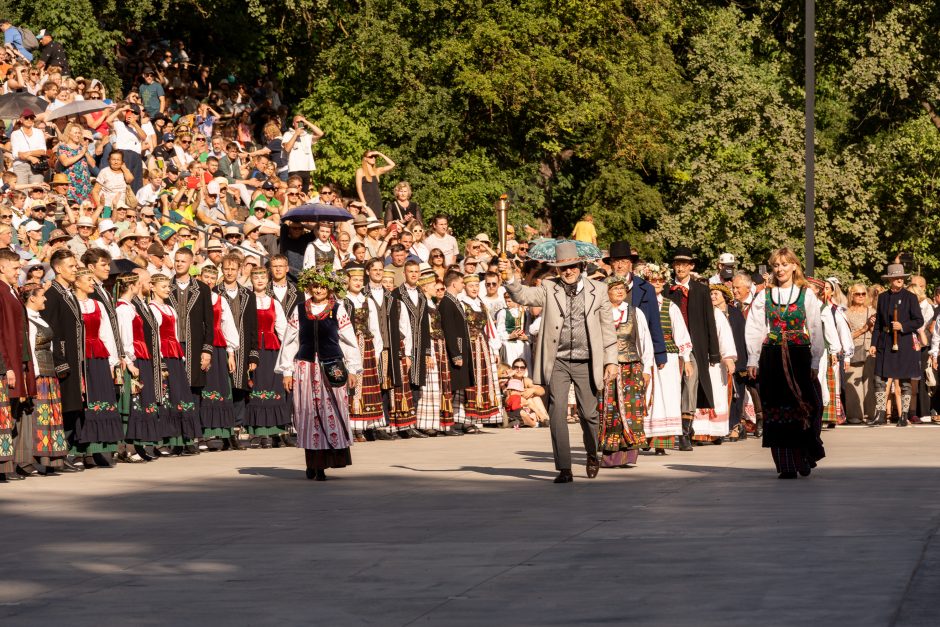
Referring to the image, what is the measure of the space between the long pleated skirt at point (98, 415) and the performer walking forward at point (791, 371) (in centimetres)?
654

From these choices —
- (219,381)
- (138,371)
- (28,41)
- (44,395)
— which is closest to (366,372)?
(219,381)

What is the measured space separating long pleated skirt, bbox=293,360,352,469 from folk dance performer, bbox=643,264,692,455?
377cm

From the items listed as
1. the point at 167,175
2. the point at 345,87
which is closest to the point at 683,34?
the point at 345,87

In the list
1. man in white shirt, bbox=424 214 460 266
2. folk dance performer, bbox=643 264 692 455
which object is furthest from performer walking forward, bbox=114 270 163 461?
man in white shirt, bbox=424 214 460 266

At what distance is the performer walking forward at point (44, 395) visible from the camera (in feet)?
55.5

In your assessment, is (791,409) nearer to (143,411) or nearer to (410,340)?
(143,411)

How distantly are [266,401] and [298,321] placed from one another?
4.53 meters

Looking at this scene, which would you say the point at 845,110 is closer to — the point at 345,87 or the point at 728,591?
the point at 345,87

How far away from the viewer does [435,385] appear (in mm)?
23078

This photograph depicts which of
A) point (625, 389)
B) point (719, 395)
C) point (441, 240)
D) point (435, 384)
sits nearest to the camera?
point (625, 389)

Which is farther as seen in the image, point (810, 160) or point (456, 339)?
point (810, 160)

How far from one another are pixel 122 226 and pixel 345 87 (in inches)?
711


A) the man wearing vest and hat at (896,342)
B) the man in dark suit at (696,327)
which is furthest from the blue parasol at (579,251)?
the man wearing vest and hat at (896,342)

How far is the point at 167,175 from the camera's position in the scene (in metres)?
28.2
